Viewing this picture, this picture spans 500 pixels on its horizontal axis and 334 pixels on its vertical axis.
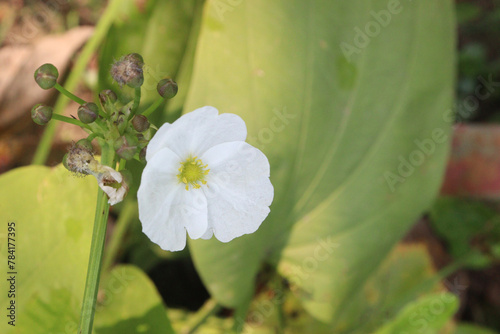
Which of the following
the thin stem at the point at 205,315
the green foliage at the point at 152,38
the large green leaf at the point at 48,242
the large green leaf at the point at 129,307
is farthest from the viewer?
the thin stem at the point at 205,315

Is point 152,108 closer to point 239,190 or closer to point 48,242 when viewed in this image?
point 239,190

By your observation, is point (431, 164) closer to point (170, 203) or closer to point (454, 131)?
point (454, 131)

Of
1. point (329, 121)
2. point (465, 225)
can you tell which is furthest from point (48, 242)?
point (465, 225)

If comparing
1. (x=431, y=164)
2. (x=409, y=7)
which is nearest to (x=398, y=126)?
(x=431, y=164)

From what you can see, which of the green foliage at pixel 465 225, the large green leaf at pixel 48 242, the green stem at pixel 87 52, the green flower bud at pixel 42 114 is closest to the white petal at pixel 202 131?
the green flower bud at pixel 42 114

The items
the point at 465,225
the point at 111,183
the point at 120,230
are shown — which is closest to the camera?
the point at 111,183

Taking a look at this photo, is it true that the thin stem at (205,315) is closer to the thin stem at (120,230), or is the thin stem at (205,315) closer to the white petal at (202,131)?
the thin stem at (120,230)

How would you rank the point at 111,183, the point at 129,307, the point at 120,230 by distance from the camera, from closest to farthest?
1. the point at 111,183
2. the point at 129,307
3. the point at 120,230
